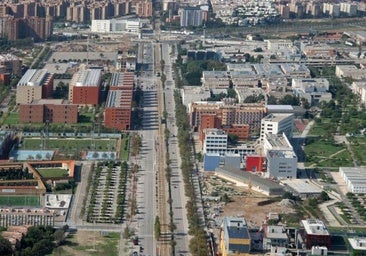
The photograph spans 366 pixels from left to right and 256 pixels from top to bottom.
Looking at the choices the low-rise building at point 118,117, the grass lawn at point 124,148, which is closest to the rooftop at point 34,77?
the low-rise building at point 118,117

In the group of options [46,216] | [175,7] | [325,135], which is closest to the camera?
[46,216]

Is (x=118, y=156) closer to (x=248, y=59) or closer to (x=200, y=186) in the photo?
(x=200, y=186)

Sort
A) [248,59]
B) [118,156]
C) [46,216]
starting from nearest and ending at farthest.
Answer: [46,216] → [118,156] → [248,59]

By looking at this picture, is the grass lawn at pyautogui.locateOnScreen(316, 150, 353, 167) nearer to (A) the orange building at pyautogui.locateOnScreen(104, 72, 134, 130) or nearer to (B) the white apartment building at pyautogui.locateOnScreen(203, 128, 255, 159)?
(B) the white apartment building at pyautogui.locateOnScreen(203, 128, 255, 159)

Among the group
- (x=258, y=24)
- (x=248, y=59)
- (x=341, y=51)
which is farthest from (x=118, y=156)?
(x=258, y=24)

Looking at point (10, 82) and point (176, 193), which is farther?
point (10, 82)

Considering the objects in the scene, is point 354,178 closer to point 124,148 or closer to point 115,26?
point 124,148

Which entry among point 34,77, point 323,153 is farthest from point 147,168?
point 34,77
